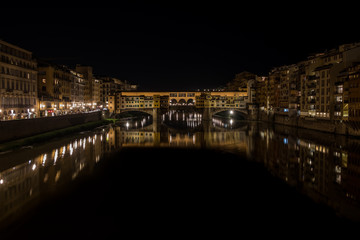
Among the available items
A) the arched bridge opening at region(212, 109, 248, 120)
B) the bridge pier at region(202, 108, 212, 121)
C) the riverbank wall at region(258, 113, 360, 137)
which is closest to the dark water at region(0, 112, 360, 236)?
the riverbank wall at region(258, 113, 360, 137)

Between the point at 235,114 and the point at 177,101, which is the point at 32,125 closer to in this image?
the point at 177,101

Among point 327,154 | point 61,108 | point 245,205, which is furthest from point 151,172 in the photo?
point 61,108

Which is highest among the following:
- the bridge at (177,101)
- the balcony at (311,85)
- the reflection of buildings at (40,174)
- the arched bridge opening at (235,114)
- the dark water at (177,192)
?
the balcony at (311,85)

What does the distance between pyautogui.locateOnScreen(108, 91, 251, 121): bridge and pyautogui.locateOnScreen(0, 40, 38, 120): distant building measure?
26.6m

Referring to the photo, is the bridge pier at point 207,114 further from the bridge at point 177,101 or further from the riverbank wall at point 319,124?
the riverbank wall at point 319,124

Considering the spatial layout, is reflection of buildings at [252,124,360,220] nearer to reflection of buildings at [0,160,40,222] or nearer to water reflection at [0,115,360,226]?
water reflection at [0,115,360,226]

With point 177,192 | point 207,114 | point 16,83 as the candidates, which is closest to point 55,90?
point 16,83

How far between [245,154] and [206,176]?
7.73 metres

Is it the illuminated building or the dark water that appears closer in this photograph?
the dark water

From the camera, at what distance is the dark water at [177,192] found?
36.1 feet

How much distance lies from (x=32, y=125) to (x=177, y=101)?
5098cm

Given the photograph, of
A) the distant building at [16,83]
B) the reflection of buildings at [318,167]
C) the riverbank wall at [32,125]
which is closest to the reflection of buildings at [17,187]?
the riverbank wall at [32,125]

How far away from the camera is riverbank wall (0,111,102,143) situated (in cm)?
2375

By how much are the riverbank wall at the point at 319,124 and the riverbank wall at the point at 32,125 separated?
30199 millimetres
